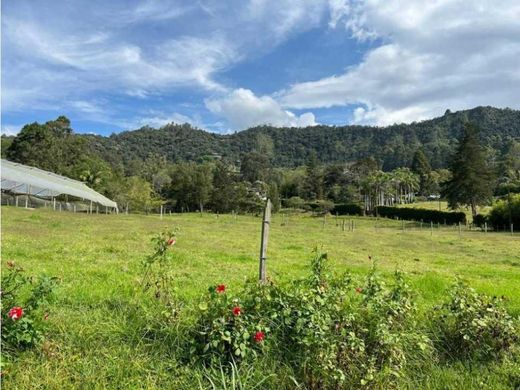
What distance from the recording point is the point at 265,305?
4684 millimetres

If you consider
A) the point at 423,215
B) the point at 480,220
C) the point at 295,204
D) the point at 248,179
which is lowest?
the point at 480,220

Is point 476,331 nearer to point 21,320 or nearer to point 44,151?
point 21,320

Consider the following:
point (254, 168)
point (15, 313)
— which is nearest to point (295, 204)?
point (254, 168)

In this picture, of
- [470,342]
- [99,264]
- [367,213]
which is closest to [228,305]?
[470,342]

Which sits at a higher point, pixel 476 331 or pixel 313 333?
pixel 313 333

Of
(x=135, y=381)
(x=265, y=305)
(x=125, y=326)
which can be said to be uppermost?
(x=265, y=305)

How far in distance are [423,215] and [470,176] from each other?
9.48 m

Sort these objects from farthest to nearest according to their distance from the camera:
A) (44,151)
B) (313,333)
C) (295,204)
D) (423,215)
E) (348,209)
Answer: (295,204), (348,209), (423,215), (44,151), (313,333)

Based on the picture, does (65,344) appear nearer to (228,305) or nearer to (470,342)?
(228,305)

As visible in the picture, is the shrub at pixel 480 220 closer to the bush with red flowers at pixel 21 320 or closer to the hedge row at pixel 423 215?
the hedge row at pixel 423 215

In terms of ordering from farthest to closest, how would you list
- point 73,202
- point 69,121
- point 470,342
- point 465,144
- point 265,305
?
point 69,121
point 465,144
point 73,202
point 470,342
point 265,305

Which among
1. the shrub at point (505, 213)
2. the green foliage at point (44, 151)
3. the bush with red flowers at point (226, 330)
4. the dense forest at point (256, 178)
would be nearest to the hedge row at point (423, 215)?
the dense forest at point (256, 178)

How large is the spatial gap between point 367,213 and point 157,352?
83.9 meters

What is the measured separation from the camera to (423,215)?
6881cm
